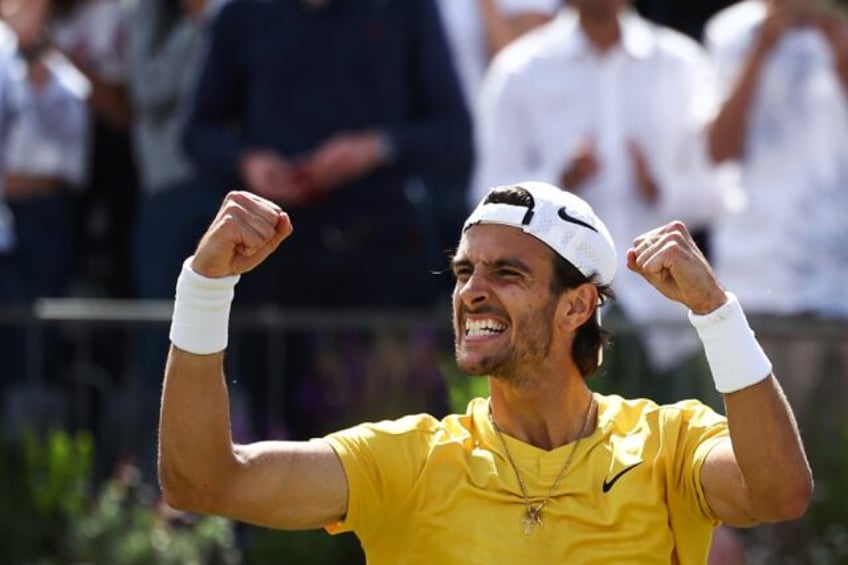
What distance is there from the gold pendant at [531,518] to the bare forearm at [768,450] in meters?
0.53

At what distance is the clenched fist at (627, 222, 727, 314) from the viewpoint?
549cm

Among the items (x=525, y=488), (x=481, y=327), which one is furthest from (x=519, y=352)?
(x=525, y=488)

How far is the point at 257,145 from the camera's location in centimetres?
952

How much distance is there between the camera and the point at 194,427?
17.9ft

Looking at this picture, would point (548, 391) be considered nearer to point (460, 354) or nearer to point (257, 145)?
point (460, 354)

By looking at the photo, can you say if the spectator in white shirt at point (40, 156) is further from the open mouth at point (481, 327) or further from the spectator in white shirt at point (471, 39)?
the open mouth at point (481, 327)

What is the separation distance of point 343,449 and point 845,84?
445 centimetres

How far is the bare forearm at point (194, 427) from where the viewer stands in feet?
17.9

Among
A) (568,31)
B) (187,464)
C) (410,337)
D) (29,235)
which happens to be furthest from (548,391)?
(29,235)

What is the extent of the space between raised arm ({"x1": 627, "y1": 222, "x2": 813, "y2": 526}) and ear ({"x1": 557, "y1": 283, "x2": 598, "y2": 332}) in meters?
0.41

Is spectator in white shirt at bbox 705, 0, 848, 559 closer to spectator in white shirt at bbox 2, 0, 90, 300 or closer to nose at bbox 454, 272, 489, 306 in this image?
spectator in white shirt at bbox 2, 0, 90, 300

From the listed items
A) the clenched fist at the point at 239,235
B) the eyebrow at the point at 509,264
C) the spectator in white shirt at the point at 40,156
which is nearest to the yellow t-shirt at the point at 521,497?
the eyebrow at the point at 509,264

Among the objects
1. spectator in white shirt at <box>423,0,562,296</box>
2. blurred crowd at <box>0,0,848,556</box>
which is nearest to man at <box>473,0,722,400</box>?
blurred crowd at <box>0,0,848,556</box>

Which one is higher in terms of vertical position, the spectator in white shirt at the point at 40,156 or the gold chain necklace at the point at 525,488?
the gold chain necklace at the point at 525,488
